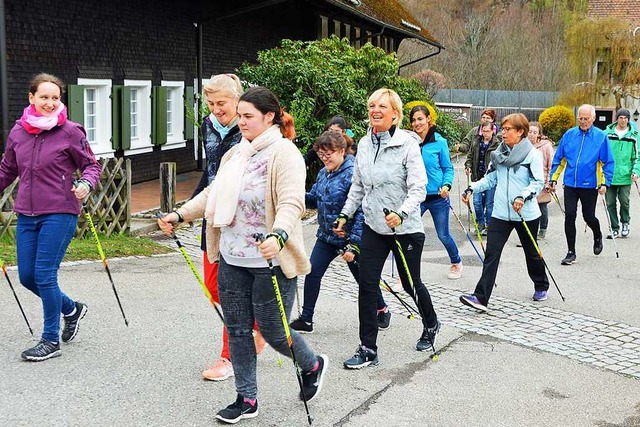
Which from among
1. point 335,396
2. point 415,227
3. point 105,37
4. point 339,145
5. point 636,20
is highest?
point 636,20

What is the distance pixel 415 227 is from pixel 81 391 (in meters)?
2.46

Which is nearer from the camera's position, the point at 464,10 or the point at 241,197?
the point at 241,197

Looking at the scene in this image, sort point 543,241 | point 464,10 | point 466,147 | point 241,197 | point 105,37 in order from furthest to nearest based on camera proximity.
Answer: point 464,10, point 105,37, point 466,147, point 543,241, point 241,197

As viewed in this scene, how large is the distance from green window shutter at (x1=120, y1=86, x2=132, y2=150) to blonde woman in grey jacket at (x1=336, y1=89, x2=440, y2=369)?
11.2 meters

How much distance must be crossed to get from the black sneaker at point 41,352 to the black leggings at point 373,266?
2.08m

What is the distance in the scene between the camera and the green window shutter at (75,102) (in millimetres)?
15047

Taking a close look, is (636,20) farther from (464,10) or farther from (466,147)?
(466,147)

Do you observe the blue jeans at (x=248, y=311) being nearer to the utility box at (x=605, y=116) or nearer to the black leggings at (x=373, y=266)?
the black leggings at (x=373, y=266)

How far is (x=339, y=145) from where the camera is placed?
6812mm

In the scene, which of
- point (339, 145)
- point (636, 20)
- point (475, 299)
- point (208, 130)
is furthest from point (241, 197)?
point (636, 20)

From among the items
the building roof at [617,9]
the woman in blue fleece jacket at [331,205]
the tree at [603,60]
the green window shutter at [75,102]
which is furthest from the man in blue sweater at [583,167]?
the building roof at [617,9]

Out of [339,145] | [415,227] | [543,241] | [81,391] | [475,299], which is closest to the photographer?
[81,391]

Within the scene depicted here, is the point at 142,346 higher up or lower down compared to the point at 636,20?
lower down

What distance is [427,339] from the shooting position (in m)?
6.77
